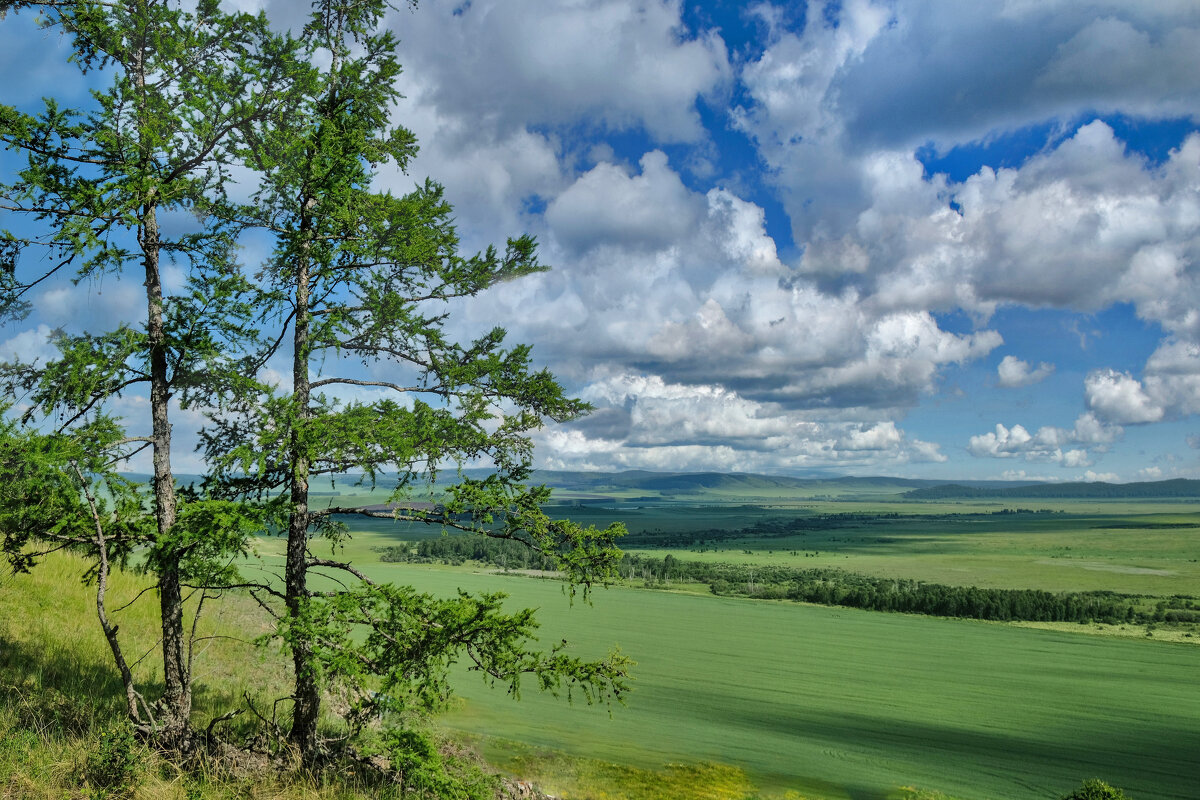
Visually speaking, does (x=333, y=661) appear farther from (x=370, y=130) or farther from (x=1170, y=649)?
(x=1170, y=649)

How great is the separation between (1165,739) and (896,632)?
27.0 metres

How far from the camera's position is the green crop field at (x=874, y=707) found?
2623cm

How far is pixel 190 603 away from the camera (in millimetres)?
20844

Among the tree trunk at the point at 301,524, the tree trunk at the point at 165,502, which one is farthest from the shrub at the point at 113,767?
the tree trunk at the point at 301,524

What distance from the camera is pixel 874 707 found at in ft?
124

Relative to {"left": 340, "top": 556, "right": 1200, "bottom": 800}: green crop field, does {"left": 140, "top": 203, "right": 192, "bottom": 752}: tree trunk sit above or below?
above

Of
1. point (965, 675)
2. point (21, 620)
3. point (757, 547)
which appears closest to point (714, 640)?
point (965, 675)

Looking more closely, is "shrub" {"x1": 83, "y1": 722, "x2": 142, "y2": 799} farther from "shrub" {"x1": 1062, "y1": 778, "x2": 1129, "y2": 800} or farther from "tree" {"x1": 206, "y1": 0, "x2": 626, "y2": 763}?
"shrub" {"x1": 1062, "y1": 778, "x2": 1129, "y2": 800}

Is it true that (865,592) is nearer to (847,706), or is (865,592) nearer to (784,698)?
(847,706)

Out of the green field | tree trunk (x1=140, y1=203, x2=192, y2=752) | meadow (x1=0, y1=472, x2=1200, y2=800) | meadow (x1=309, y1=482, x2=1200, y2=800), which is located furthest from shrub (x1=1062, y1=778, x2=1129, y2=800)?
tree trunk (x1=140, y1=203, x2=192, y2=752)

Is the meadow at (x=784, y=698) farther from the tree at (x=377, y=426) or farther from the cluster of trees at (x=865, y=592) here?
the cluster of trees at (x=865, y=592)

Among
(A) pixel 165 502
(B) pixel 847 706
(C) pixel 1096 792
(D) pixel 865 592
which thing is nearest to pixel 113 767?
(A) pixel 165 502

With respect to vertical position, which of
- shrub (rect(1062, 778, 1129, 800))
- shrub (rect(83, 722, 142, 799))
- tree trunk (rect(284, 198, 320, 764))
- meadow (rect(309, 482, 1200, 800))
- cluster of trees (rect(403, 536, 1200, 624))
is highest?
tree trunk (rect(284, 198, 320, 764))

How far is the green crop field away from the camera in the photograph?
86.1 feet
